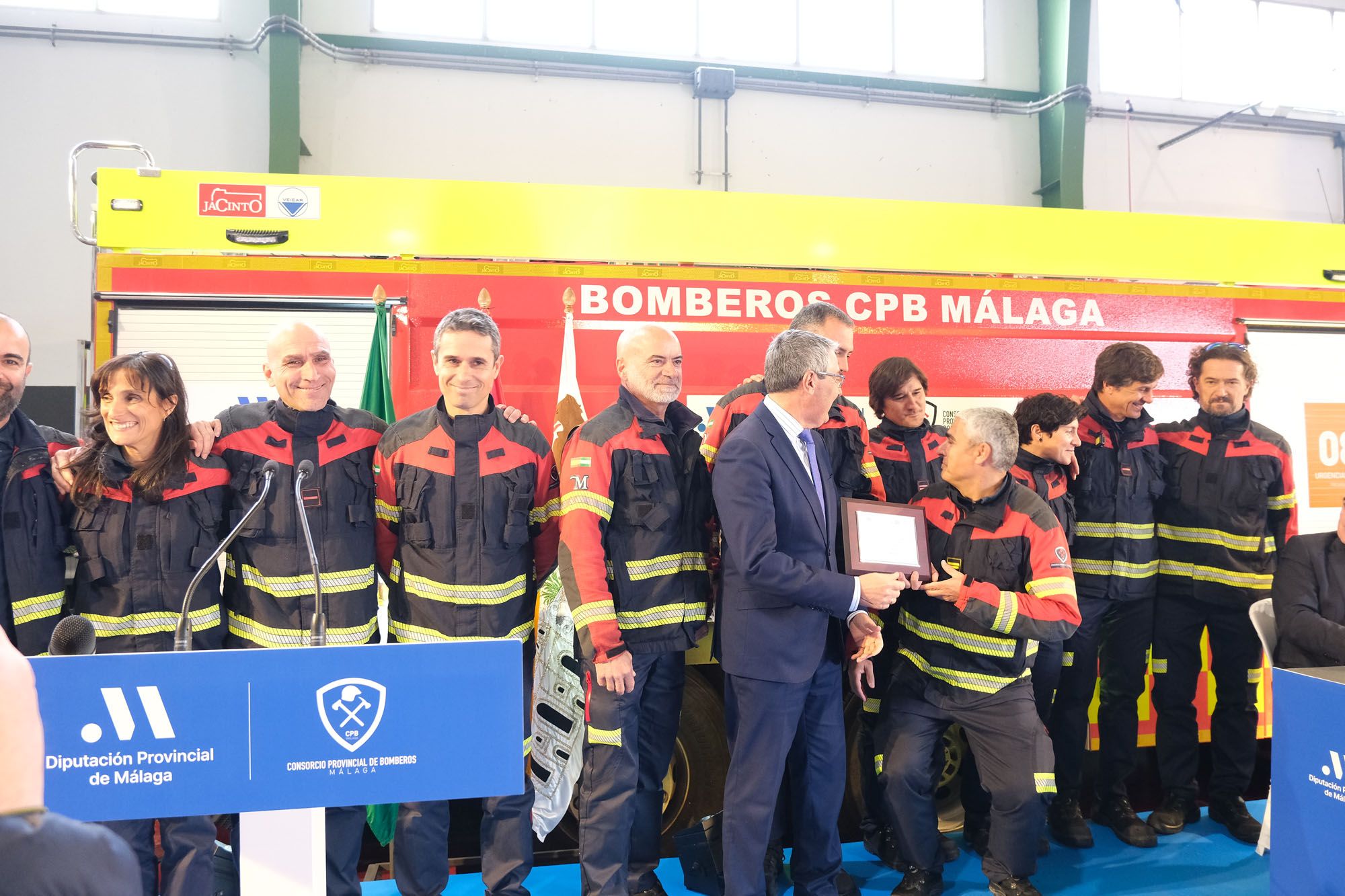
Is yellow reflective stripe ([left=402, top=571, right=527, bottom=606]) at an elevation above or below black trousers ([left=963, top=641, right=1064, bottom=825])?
above

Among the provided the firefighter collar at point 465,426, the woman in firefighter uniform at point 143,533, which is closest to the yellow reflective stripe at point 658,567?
the firefighter collar at point 465,426

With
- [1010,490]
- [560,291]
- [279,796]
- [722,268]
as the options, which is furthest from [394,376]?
[1010,490]

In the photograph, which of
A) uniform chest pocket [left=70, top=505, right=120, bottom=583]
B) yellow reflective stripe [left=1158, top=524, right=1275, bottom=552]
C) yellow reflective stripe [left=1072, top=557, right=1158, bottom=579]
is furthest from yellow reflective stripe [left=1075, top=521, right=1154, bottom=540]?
uniform chest pocket [left=70, top=505, right=120, bottom=583]

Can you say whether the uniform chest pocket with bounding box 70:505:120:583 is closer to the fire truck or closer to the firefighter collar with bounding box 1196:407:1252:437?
the fire truck

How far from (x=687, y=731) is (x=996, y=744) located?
4.06ft

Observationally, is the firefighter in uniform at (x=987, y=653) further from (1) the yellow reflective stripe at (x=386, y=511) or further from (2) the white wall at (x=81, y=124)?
(2) the white wall at (x=81, y=124)

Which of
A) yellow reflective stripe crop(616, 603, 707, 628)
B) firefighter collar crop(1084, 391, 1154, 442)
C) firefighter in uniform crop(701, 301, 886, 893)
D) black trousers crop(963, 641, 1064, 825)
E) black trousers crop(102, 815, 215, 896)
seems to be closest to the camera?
black trousers crop(102, 815, 215, 896)

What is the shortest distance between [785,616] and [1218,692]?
2.45 meters

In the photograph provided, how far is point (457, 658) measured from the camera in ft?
5.96

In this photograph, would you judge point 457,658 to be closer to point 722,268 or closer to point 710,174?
point 722,268

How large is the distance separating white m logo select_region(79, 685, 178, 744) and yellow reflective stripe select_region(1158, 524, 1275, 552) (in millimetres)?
4069

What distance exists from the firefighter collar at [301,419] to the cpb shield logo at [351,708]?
1.55 m

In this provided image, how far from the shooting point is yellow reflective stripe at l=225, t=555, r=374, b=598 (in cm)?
298

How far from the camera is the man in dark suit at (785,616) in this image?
2.95 meters
